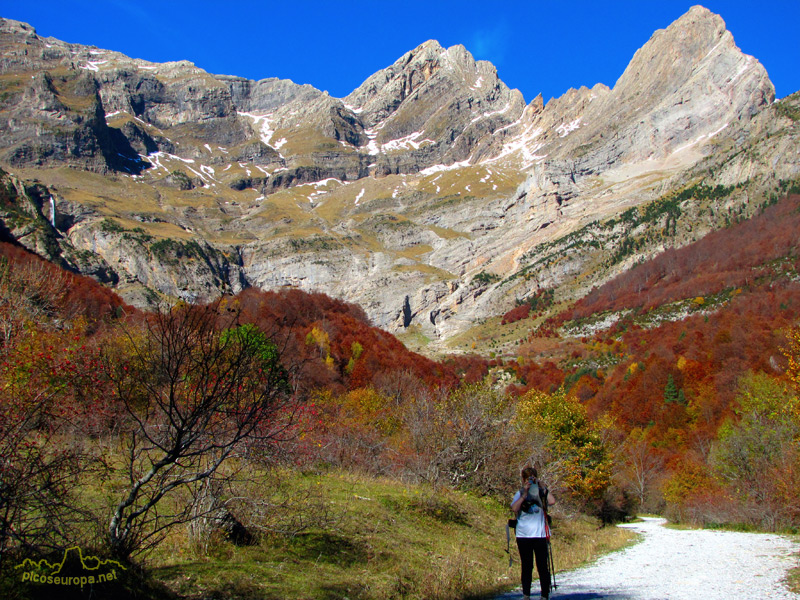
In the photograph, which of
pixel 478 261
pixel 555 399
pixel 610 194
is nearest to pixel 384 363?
→ pixel 555 399

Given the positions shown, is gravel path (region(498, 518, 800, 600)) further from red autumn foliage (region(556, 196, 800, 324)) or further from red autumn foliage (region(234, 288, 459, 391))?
red autumn foliage (region(556, 196, 800, 324))

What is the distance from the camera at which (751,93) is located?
15962 cm

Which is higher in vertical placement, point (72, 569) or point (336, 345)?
point (336, 345)

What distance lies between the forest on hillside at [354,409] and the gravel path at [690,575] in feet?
16.0

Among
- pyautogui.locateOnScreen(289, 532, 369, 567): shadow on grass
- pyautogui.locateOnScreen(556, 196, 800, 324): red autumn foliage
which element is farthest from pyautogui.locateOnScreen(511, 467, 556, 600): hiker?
pyautogui.locateOnScreen(556, 196, 800, 324): red autumn foliage

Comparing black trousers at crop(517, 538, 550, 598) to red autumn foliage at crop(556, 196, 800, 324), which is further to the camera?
red autumn foliage at crop(556, 196, 800, 324)

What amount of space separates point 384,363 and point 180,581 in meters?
48.6

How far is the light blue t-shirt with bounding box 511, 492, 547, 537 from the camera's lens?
6258mm

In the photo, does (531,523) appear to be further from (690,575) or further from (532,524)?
(690,575)

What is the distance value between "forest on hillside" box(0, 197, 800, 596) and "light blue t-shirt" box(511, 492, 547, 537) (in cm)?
364

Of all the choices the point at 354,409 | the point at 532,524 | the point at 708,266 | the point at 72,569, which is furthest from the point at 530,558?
the point at 708,266

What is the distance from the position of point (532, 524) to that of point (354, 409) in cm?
2506

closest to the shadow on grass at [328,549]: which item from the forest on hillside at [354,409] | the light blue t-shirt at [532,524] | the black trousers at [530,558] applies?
the forest on hillside at [354,409]

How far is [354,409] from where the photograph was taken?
3044 centimetres
